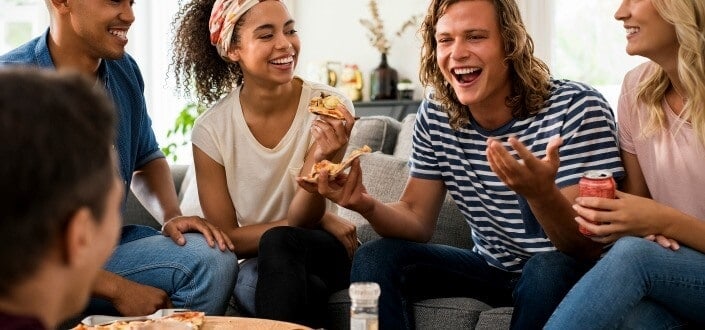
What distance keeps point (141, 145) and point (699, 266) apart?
1681 mm

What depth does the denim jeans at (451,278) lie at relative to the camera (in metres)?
2.34

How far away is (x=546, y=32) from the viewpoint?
6.18 metres

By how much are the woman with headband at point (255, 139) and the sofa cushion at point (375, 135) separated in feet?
2.25

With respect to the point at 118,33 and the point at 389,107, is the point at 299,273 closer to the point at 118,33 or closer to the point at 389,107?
the point at 118,33

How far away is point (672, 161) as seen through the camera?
2.40 metres

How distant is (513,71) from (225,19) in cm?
89

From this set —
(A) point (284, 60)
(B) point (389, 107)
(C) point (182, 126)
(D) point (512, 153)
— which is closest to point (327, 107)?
(A) point (284, 60)

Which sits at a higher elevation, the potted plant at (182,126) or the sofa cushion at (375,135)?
the sofa cushion at (375,135)

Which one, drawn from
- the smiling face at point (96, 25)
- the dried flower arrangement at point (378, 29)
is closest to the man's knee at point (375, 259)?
the smiling face at point (96, 25)

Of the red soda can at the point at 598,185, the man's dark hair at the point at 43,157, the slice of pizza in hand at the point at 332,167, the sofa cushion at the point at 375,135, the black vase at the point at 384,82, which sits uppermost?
the man's dark hair at the point at 43,157

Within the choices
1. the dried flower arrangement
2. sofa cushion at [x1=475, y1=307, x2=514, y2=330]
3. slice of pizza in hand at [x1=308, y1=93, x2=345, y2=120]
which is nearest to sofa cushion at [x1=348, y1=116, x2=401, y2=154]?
slice of pizza in hand at [x1=308, y1=93, x2=345, y2=120]

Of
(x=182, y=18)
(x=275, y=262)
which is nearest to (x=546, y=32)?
(x=182, y=18)

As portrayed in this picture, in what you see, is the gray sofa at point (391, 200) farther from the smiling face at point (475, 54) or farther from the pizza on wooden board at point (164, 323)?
the pizza on wooden board at point (164, 323)

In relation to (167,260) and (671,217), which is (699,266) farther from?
(167,260)
